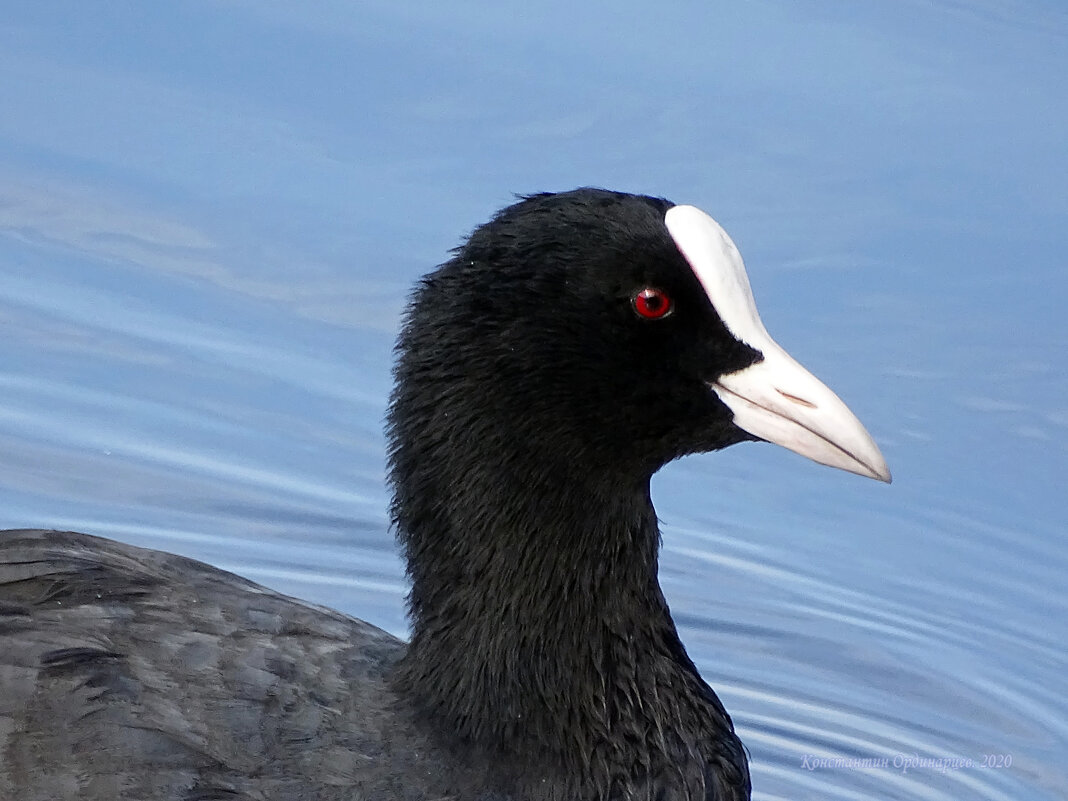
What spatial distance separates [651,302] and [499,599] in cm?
49

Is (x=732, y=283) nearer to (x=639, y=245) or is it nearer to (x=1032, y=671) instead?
(x=639, y=245)

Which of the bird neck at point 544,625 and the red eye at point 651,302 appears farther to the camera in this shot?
the bird neck at point 544,625

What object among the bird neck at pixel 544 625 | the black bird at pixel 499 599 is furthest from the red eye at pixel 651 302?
the bird neck at pixel 544 625

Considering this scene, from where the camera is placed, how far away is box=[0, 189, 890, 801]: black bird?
2723 mm

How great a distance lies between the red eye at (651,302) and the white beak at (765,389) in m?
0.06

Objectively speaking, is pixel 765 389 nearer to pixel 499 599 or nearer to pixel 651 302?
pixel 651 302

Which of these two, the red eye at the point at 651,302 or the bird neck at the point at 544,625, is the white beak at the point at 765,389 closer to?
the red eye at the point at 651,302

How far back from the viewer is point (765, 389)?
2.74 metres

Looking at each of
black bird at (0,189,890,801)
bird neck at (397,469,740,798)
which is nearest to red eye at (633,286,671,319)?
black bird at (0,189,890,801)

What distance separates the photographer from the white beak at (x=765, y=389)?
2674 mm

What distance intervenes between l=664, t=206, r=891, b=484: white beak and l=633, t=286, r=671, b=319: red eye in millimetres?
58

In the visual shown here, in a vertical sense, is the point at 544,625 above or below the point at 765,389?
below

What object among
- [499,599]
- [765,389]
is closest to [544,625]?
[499,599]

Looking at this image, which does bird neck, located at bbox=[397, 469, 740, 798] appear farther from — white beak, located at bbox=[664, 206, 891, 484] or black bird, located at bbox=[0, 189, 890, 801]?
white beak, located at bbox=[664, 206, 891, 484]
